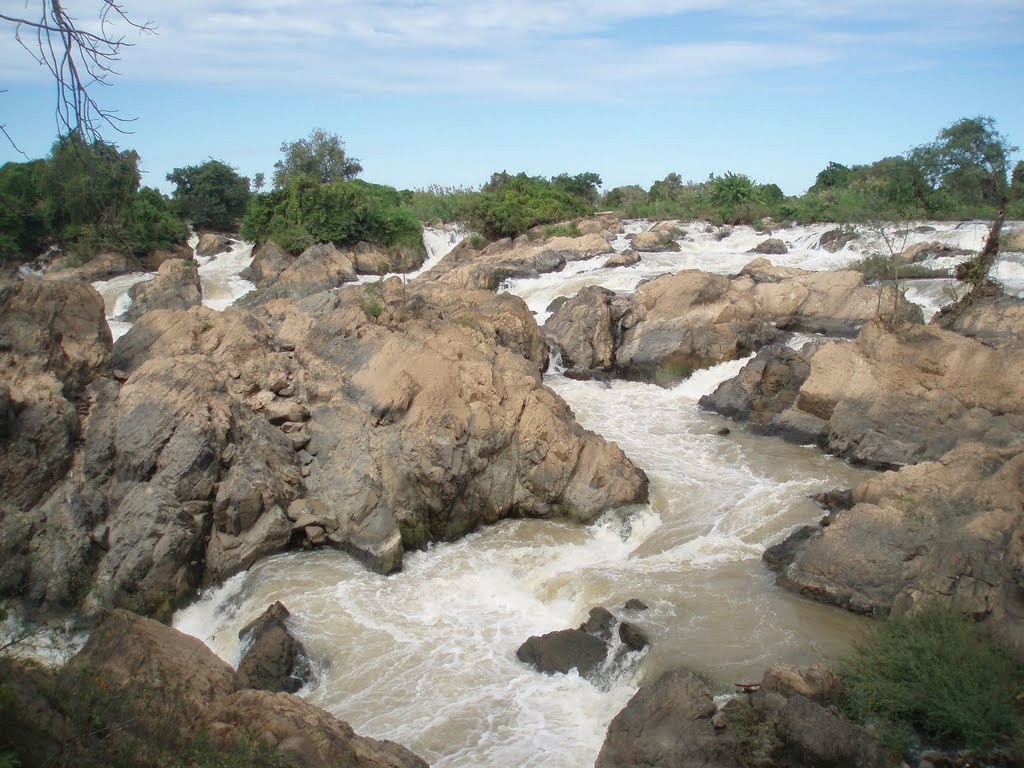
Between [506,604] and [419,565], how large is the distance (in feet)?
4.90

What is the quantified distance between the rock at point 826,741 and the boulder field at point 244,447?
17.4ft

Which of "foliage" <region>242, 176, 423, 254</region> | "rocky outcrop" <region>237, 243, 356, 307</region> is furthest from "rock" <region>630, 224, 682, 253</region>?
"rocky outcrop" <region>237, 243, 356, 307</region>

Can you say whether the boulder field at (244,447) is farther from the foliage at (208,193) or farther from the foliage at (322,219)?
the foliage at (208,193)

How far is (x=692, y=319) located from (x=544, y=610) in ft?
37.2

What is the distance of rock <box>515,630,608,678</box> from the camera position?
847 centimetres

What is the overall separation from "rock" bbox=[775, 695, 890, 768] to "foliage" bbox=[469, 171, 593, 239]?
1162 inches

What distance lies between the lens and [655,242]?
102 feet

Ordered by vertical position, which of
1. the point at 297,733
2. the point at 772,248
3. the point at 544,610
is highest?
the point at 772,248

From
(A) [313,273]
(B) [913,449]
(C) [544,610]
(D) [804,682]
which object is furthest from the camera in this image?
(A) [313,273]

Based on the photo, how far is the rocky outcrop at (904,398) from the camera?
13.2 m

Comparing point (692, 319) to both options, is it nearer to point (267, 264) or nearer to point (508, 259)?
point (508, 259)

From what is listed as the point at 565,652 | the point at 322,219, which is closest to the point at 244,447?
the point at 565,652

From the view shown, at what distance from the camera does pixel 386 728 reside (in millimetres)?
7750

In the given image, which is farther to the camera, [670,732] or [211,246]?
[211,246]
